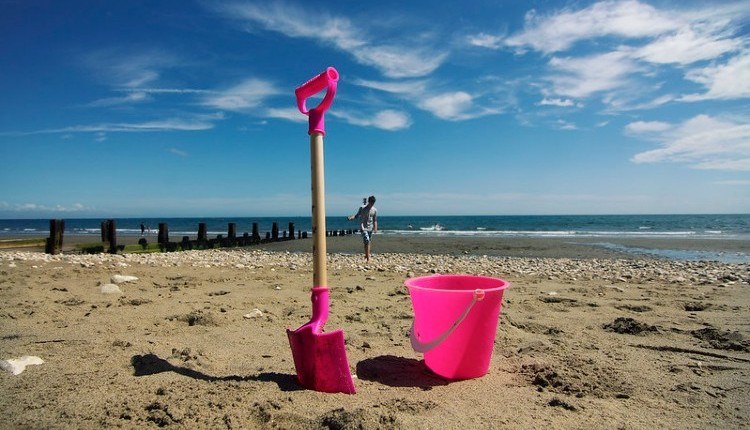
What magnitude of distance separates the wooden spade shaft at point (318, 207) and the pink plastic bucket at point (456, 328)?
0.63 meters

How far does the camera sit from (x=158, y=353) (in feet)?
9.81

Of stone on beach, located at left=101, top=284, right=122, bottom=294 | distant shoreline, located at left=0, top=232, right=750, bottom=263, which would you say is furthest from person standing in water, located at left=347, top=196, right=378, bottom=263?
stone on beach, located at left=101, top=284, right=122, bottom=294

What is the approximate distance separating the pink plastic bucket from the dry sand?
11 centimetres

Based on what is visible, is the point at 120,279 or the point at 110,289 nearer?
the point at 110,289

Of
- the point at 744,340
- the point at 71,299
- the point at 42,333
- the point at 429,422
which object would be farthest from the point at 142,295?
the point at 744,340

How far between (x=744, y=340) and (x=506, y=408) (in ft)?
8.40

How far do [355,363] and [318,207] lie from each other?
1223 mm

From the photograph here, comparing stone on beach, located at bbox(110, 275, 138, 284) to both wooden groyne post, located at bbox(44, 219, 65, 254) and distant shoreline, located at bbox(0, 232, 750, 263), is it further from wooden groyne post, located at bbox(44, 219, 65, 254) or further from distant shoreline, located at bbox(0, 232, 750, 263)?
distant shoreline, located at bbox(0, 232, 750, 263)

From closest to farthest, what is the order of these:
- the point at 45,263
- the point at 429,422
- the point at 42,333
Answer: the point at 429,422, the point at 42,333, the point at 45,263

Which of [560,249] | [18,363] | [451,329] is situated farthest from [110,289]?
[560,249]

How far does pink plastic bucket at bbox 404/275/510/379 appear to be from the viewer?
2696 mm

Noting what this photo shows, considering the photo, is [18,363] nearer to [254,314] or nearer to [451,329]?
[254,314]

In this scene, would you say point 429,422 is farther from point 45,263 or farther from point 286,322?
point 45,263

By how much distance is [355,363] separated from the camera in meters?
3.09
